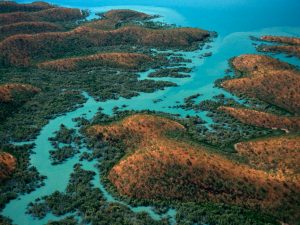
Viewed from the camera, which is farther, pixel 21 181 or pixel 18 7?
pixel 18 7

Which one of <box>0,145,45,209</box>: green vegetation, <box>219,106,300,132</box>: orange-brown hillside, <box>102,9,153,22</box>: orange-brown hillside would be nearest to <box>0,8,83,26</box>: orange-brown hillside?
<box>102,9,153,22</box>: orange-brown hillside

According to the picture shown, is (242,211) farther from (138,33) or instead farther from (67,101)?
(138,33)

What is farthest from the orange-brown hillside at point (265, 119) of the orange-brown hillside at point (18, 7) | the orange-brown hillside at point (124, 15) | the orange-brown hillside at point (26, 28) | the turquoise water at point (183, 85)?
the orange-brown hillside at point (18, 7)

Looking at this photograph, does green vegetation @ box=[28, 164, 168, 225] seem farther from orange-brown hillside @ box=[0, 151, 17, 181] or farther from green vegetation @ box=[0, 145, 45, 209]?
orange-brown hillside @ box=[0, 151, 17, 181]

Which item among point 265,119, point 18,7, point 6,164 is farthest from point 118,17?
point 6,164

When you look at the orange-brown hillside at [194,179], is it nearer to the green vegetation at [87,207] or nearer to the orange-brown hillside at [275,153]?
the orange-brown hillside at [275,153]

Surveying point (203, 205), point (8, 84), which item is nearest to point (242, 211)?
point (203, 205)

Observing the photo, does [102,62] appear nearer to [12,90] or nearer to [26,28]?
[12,90]
